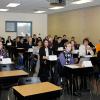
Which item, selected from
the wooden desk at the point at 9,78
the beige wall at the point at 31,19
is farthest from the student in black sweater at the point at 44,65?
the beige wall at the point at 31,19

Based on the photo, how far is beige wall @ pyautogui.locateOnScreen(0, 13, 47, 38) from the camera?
15375 mm

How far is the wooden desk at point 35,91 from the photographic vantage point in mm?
2996

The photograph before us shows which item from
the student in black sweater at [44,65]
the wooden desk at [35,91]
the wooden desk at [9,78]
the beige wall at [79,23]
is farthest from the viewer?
the beige wall at [79,23]

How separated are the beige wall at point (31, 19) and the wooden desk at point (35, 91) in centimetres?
1244

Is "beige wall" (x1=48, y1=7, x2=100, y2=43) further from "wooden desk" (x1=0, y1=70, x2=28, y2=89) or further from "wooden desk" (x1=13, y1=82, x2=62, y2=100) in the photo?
"wooden desk" (x1=13, y1=82, x2=62, y2=100)

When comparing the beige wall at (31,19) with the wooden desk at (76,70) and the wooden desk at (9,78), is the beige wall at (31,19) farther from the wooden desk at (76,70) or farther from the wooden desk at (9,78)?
the wooden desk at (9,78)

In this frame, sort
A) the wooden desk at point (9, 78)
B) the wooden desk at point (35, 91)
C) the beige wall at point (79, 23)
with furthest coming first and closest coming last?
the beige wall at point (79, 23)
the wooden desk at point (9, 78)
the wooden desk at point (35, 91)

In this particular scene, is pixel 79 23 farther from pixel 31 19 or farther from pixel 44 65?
pixel 44 65

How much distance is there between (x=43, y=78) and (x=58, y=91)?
2.86m

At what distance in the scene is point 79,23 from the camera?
40.9 ft

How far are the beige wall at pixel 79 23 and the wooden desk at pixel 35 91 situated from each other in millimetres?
8009

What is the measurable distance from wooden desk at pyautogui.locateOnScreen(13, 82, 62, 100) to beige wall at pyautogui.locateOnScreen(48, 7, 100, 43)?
801 centimetres

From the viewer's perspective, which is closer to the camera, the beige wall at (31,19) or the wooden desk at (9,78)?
the wooden desk at (9,78)

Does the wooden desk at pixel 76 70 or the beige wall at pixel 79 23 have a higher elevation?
the beige wall at pixel 79 23
